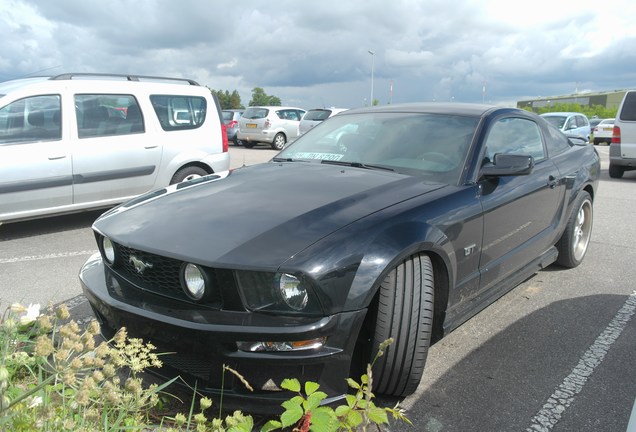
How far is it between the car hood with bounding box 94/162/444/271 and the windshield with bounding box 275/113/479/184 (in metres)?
0.17

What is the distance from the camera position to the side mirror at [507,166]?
3.04 meters

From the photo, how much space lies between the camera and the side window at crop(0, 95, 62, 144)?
5359 millimetres

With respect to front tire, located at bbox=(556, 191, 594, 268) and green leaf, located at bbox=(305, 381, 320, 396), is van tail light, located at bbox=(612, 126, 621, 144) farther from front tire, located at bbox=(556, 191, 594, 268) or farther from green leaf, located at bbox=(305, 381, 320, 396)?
green leaf, located at bbox=(305, 381, 320, 396)

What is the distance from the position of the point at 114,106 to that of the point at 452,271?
481 centimetres

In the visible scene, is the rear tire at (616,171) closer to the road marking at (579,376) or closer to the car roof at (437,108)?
the road marking at (579,376)

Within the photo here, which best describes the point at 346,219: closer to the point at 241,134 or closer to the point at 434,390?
the point at 434,390

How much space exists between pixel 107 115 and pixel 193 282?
4487mm

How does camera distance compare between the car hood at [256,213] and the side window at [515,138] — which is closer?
the car hood at [256,213]

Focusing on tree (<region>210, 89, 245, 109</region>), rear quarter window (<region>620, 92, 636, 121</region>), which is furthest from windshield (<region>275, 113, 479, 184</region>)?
tree (<region>210, 89, 245, 109</region>)

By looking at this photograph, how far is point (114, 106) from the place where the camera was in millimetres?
6090

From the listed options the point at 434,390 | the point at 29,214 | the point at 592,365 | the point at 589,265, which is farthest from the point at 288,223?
the point at 29,214

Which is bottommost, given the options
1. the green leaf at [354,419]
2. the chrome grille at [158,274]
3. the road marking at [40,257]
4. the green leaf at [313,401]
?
the road marking at [40,257]

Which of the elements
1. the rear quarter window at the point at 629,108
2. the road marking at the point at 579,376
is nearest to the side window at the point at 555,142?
the road marking at the point at 579,376

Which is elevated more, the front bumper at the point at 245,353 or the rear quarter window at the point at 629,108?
the rear quarter window at the point at 629,108
